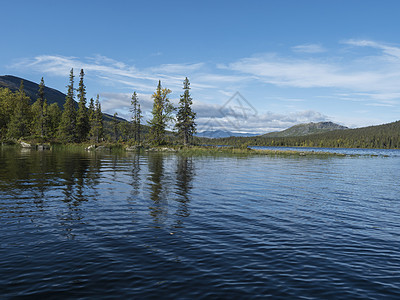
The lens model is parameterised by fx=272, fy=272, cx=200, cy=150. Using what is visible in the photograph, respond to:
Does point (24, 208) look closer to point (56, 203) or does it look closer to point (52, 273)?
point (56, 203)

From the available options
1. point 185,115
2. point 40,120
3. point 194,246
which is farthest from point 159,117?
point 194,246

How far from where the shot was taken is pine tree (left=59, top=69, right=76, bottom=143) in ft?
299

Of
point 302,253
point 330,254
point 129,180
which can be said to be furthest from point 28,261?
point 129,180

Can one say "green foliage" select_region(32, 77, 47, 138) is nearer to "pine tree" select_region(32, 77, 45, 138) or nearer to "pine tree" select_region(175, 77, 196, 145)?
"pine tree" select_region(32, 77, 45, 138)

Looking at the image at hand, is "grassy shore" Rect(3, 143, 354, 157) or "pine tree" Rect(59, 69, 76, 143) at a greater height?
"pine tree" Rect(59, 69, 76, 143)

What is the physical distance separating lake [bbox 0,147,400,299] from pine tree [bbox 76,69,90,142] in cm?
8398

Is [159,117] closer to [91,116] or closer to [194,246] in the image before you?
[91,116]

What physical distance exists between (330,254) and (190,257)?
4658mm

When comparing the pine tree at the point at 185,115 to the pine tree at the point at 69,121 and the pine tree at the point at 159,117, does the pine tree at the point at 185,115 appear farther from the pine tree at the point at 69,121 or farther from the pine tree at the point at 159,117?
the pine tree at the point at 69,121

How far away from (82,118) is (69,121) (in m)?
6.47

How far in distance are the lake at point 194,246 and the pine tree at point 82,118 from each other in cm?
8398

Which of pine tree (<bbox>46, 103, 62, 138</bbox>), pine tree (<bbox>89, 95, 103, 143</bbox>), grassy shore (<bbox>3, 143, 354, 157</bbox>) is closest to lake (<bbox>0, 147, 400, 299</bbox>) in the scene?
grassy shore (<bbox>3, 143, 354, 157</bbox>)

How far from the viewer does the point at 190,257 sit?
27.6 feet

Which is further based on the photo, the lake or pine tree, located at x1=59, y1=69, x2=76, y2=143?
pine tree, located at x1=59, y1=69, x2=76, y2=143
